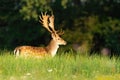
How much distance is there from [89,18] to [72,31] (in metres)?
1.05

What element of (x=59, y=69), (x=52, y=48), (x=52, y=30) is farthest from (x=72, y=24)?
(x=59, y=69)

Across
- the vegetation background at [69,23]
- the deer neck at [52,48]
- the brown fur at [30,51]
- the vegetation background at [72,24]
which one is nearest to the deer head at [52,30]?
the deer neck at [52,48]

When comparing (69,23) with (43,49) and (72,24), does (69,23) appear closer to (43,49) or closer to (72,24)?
(72,24)

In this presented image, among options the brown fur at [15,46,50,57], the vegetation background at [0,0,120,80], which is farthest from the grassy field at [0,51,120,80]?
the vegetation background at [0,0,120,80]

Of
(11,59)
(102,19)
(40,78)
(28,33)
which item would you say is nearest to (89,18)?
(102,19)

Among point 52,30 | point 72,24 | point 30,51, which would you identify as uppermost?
point 52,30

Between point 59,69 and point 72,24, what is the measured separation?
53.9 feet

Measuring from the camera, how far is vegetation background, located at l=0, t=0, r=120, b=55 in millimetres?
25266

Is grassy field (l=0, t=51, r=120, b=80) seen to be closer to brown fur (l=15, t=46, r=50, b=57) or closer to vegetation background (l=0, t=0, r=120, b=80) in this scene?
brown fur (l=15, t=46, r=50, b=57)

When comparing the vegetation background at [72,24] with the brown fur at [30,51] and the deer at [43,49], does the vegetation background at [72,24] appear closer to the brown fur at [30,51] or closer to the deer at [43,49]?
the deer at [43,49]

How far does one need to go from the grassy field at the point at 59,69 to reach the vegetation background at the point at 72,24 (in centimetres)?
1406

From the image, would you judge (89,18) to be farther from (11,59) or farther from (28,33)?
(11,59)

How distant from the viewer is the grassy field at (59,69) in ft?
30.3

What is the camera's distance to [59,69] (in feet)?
32.6
